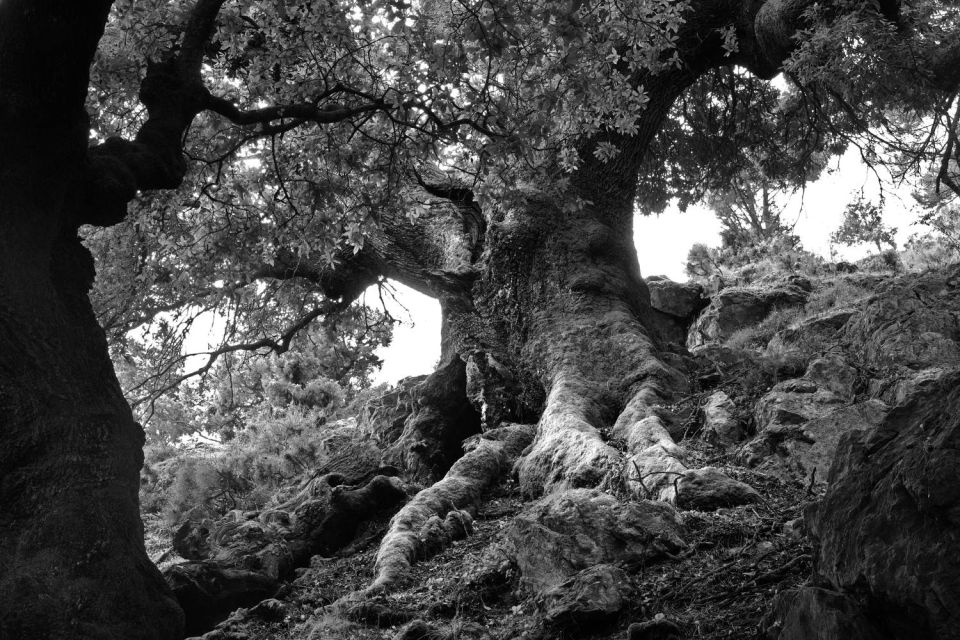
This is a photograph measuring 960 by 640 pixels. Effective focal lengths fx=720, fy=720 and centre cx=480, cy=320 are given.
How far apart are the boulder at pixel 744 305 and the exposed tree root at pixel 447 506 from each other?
159 inches

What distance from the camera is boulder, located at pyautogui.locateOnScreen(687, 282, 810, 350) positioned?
10586 millimetres

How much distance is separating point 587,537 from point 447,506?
8.92 ft

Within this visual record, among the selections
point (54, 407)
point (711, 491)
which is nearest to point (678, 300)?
point (711, 491)

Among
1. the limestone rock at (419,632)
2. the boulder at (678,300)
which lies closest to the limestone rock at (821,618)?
the limestone rock at (419,632)

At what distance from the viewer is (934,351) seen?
20.1ft

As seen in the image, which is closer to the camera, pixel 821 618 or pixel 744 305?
pixel 821 618

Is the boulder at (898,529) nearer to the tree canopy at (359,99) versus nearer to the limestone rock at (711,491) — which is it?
the limestone rock at (711,491)

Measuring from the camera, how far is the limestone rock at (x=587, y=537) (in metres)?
4.04

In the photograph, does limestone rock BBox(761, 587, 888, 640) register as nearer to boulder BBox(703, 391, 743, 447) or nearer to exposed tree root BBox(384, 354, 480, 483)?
boulder BBox(703, 391, 743, 447)

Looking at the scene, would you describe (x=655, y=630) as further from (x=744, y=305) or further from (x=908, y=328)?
(x=744, y=305)

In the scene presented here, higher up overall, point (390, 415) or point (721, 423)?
point (390, 415)

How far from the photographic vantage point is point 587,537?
13.7ft

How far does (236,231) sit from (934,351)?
6.66 m

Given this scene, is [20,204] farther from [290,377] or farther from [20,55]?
[290,377]
